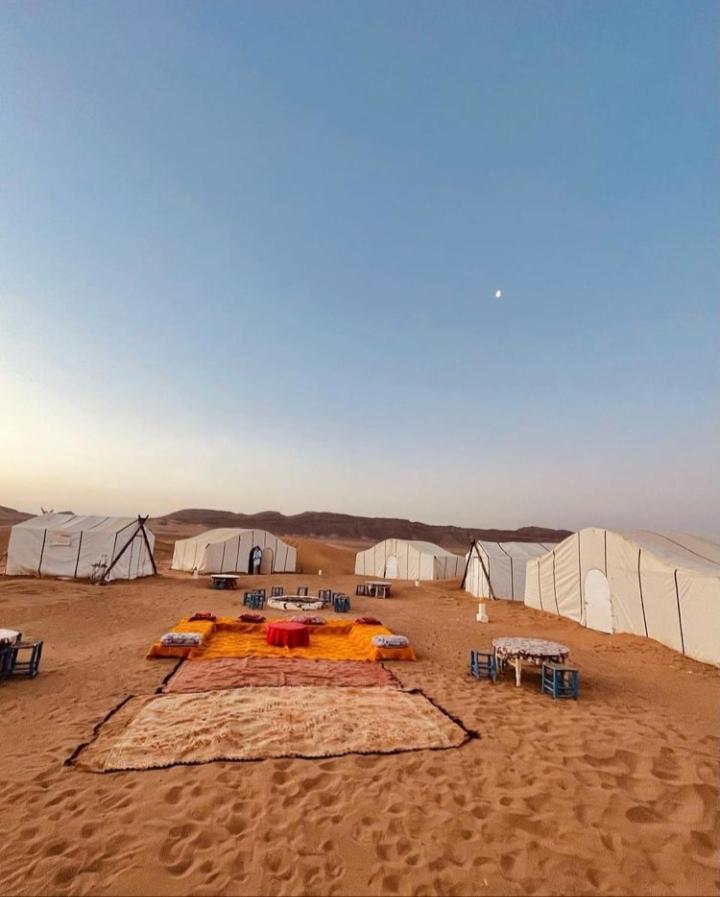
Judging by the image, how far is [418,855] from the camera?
3.74 m

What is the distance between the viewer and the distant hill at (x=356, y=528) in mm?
116688

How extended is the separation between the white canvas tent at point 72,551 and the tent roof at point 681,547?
24330 millimetres

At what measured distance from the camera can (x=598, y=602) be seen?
1530cm

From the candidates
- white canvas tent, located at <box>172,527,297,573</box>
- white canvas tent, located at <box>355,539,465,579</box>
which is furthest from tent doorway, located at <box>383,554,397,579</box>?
white canvas tent, located at <box>172,527,297,573</box>

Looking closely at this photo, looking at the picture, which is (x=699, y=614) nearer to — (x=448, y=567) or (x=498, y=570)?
(x=498, y=570)

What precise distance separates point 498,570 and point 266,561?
671 inches

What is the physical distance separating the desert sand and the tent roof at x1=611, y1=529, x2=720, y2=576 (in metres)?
5.14

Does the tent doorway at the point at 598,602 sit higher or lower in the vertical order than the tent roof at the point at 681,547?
lower

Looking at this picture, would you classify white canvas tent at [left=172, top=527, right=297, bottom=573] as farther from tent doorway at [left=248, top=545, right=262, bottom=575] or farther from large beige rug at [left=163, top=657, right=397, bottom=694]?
large beige rug at [left=163, top=657, right=397, bottom=694]

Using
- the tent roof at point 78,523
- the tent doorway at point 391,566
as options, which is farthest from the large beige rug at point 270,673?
the tent doorway at point 391,566

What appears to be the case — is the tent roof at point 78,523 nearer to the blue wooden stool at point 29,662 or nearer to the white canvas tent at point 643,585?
the blue wooden stool at point 29,662

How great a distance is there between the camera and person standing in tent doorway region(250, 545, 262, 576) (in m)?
31.9

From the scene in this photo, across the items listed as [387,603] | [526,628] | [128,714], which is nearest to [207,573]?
[387,603]

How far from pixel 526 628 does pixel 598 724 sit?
963cm
